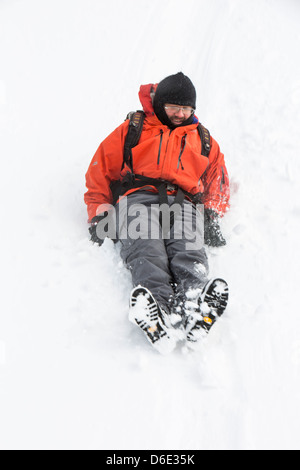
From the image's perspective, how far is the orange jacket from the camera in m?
2.75

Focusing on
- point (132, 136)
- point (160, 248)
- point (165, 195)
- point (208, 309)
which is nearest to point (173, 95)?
point (132, 136)

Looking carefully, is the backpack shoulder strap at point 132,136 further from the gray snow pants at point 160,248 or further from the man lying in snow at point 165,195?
the gray snow pants at point 160,248

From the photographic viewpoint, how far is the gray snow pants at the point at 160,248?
2146 millimetres

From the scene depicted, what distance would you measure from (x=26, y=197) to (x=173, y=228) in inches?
48.4

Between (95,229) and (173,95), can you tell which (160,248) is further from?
(173,95)

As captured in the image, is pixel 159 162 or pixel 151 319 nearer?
pixel 151 319

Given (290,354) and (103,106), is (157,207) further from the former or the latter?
(103,106)

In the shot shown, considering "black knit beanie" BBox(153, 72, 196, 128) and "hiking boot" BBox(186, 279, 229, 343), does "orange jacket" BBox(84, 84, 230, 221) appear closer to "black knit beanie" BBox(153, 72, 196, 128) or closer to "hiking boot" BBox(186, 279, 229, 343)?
"black knit beanie" BBox(153, 72, 196, 128)

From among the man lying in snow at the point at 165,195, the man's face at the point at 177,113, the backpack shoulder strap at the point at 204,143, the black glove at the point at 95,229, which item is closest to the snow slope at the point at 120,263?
the black glove at the point at 95,229

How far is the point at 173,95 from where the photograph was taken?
8.98 feet

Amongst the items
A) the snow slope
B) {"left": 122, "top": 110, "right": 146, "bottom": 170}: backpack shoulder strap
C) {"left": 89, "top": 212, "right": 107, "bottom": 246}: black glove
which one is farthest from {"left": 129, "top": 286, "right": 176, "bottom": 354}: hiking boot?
{"left": 122, "top": 110, "right": 146, "bottom": 170}: backpack shoulder strap

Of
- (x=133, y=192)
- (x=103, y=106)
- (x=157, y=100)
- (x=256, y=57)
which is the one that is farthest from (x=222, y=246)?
(x=256, y=57)

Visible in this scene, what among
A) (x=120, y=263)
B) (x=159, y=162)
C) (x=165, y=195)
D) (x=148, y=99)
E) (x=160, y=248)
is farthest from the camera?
(x=148, y=99)

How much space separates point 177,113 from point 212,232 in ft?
2.80
